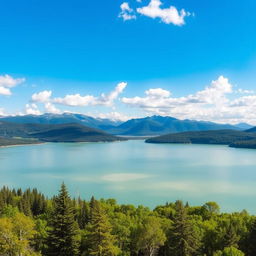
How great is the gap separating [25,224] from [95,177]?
249 ft

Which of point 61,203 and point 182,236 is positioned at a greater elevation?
point 61,203

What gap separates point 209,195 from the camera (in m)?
69.8

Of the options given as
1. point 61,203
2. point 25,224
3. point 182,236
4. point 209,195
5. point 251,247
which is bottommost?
point 209,195

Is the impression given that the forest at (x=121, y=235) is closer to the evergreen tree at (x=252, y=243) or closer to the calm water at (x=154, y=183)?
the evergreen tree at (x=252, y=243)

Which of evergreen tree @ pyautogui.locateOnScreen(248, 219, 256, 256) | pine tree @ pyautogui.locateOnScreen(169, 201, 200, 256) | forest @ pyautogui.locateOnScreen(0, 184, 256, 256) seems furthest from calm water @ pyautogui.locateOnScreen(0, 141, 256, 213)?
pine tree @ pyautogui.locateOnScreen(169, 201, 200, 256)

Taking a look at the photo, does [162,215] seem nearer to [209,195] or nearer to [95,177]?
[209,195]

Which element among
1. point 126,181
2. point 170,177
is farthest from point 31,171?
point 170,177

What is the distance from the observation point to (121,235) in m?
29.5

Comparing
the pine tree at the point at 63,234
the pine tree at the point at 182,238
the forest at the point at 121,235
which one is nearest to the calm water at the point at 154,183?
the forest at the point at 121,235

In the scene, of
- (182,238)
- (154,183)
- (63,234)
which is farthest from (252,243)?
(154,183)

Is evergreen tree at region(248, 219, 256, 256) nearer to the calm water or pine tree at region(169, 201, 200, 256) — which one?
pine tree at region(169, 201, 200, 256)

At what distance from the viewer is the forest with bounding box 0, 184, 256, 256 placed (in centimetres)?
1777

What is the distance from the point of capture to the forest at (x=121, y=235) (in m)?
17.8

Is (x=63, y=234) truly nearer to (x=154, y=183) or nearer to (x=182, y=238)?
(x=182, y=238)
